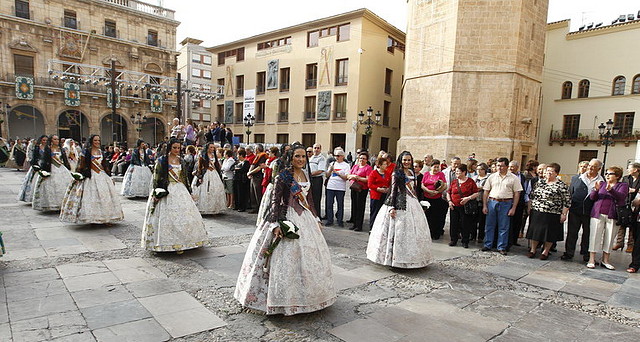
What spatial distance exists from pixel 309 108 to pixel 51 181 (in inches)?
894

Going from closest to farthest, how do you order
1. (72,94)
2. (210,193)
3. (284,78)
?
(210,193) → (72,94) → (284,78)

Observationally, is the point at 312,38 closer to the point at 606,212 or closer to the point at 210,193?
the point at 210,193

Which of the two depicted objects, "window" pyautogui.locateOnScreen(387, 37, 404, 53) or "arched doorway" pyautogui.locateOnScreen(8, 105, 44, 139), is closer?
"arched doorway" pyautogui.locateOnScreen(8, 105, 44, 139)

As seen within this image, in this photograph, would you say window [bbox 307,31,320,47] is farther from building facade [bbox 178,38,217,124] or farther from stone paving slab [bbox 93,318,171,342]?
stone paving slab [bbox 93,318,171,342]

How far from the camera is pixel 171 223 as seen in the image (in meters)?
5.27

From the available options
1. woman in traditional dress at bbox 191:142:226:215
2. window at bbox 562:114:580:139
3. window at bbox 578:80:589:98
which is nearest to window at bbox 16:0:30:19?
woman in traditional dress at bbox 191:142:226:215

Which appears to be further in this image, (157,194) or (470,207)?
(470,207)

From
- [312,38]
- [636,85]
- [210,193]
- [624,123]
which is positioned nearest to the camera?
[210,193]

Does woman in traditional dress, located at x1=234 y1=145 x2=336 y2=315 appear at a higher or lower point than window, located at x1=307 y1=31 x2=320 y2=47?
lower

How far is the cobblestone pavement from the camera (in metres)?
3.31

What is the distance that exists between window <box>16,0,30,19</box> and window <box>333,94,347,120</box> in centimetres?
2499

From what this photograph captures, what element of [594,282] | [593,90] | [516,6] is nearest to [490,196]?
[594,282]

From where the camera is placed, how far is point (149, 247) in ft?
17.2

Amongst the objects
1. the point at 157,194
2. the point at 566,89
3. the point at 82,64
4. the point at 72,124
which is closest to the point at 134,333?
the point at 157,194
